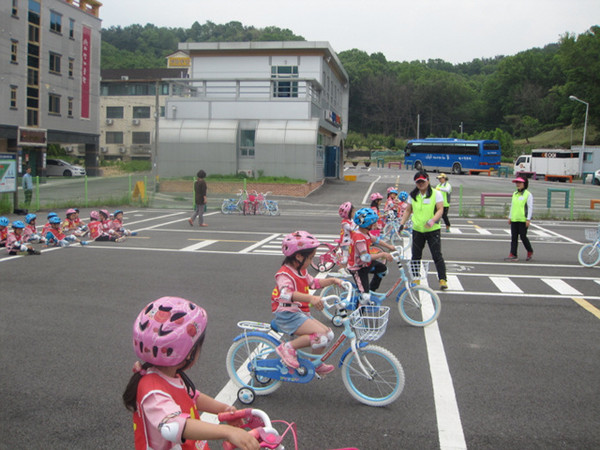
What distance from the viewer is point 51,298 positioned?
9.31 metres

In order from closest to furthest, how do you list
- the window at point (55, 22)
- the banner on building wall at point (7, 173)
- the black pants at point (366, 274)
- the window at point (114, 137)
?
the black pants at point (366, 274) → the banner on building wall at point (7, 173) → the window at point (55, 22) → the window at point (114, 137)

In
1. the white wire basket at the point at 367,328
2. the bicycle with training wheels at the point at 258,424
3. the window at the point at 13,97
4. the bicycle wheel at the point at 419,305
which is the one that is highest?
the window at the point at 13,97

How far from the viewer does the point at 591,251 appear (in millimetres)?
13000

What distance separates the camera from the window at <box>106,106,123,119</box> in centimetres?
7194

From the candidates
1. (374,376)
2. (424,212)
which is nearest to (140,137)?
(424,212)

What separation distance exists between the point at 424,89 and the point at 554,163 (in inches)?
Answer: 2388

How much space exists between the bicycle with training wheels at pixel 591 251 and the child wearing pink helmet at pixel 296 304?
9648 millimetres

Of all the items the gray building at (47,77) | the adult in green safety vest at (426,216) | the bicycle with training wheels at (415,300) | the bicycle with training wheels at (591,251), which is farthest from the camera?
the gray building at (47,77)

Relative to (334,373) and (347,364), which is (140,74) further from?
(347,364)

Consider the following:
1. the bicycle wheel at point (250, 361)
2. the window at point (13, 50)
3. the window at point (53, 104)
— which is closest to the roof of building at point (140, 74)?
the window at point (53, 104)

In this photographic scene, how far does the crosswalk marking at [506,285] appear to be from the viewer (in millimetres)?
10391

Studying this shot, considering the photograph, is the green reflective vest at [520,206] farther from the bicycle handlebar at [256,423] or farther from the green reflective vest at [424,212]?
the bicycle handlebar at [256,423]

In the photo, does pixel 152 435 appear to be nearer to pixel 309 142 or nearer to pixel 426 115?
pixel 309 142

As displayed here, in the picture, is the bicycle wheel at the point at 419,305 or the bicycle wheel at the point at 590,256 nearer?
the bicycle wheel at the point at 419,305
